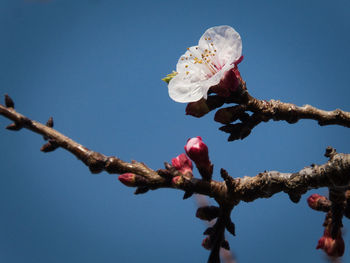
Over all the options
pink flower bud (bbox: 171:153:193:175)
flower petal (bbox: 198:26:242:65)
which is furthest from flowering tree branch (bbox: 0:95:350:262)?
flower petal (bbox: 198:26:242:65)

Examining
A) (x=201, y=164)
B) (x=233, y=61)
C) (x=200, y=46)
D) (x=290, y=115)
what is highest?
(x=200, y=46)

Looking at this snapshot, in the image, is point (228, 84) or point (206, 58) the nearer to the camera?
point (228, 84)

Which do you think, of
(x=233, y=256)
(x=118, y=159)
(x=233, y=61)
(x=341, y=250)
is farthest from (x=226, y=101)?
(x=233, y=256)

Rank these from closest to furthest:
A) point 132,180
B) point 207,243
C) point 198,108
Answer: point 132,180, point 207,243, point 198,108

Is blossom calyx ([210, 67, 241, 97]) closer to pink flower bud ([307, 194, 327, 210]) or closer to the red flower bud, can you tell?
the red flower bud

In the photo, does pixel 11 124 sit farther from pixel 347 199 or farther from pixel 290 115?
pixel 347 199

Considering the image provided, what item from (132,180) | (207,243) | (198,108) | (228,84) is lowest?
(207,243)

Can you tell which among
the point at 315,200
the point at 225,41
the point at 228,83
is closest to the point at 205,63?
the point at 225,41

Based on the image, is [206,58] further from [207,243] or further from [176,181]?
[207,243]
